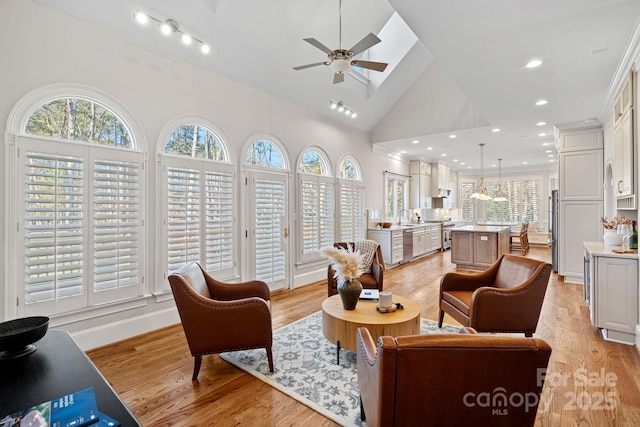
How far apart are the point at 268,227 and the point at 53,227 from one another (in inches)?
103

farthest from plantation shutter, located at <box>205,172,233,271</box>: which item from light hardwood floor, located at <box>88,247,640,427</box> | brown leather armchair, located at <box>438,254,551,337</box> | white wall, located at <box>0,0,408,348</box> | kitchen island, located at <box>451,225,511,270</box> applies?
kitchen island, located at <box>451,225,511,270</box>

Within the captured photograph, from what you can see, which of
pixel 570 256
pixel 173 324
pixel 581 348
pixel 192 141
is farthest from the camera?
pixel 570 256

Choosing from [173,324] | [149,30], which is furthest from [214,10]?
[173,324]

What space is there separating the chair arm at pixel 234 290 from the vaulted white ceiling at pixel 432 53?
2.82 metres

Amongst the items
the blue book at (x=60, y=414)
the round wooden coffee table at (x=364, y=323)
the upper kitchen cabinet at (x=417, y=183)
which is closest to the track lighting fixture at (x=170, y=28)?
the round wooden coffee table at (x=364, y=323)

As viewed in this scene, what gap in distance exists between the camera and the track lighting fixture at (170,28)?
10.3ft

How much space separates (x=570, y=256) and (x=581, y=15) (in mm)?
4588

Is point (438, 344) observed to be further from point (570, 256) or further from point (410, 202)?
point (410, 202)

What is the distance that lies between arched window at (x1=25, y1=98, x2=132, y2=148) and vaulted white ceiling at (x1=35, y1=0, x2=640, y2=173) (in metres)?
0.85

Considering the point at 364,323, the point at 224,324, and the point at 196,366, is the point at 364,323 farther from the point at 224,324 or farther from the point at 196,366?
the point at 196,366

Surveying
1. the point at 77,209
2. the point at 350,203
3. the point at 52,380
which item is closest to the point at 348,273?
the point at 52,380

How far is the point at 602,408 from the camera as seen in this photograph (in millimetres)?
2160

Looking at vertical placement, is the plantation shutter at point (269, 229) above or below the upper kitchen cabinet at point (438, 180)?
below

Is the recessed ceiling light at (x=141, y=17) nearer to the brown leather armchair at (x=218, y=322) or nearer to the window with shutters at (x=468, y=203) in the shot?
the brown leather armchair at (x=218, y=322)
